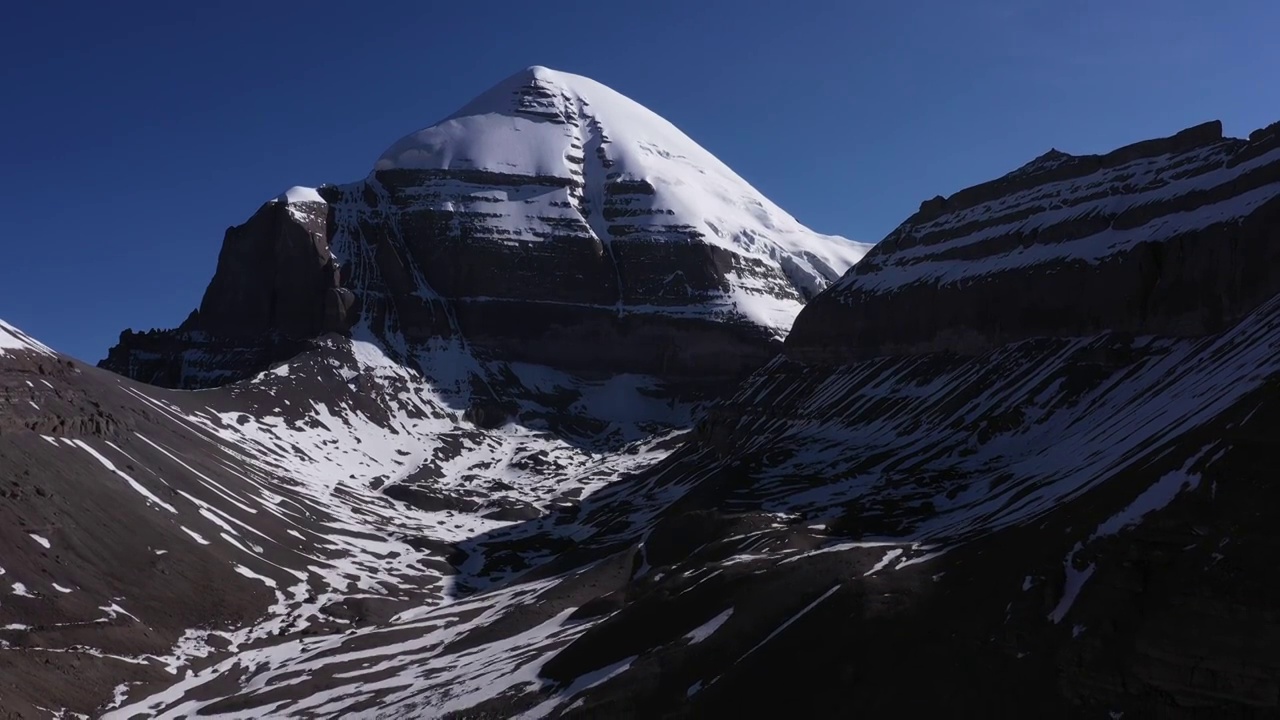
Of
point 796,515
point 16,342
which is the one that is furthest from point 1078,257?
point 16,342

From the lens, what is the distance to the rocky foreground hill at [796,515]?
43.4 m

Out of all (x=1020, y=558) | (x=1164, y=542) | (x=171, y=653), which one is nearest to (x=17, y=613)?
(x=171, y=653)

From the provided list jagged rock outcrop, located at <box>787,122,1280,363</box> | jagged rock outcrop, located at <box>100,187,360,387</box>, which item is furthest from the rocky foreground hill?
jagged rock outcrop, located at <box>100,187,360,387</box>

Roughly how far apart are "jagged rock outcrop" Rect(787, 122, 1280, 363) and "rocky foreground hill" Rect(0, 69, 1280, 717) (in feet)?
1.26

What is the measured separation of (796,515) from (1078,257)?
140 feet

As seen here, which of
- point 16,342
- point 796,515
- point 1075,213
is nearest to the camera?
point 796,515

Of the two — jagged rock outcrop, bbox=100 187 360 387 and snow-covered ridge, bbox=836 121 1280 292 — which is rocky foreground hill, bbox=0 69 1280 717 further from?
jagged rock outcrop, bbox=100 187 360 387

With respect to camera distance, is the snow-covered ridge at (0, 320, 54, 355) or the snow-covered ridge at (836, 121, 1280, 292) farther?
the snow-covered ridge at (0, 320, 54, 355)

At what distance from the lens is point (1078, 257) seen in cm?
10144

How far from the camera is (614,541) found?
4279 inches

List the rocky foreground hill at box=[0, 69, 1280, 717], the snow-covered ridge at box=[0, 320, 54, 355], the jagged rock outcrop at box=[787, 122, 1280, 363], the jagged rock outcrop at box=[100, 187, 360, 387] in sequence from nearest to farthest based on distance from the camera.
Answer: the rocky foreground hill at box=[0, 69, 1280, 717] → the jagged rock outcrop at box=[787, 122, 1280, 363] → the snow-covered ridge at box=[0, 320, 54, 355] → the jagged rock outcrop at box=[100, 187, 360, 387]

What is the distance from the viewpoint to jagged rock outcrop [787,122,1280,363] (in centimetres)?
8344

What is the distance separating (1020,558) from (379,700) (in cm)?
4012

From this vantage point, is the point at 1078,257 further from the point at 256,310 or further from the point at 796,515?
the point at 256,310
